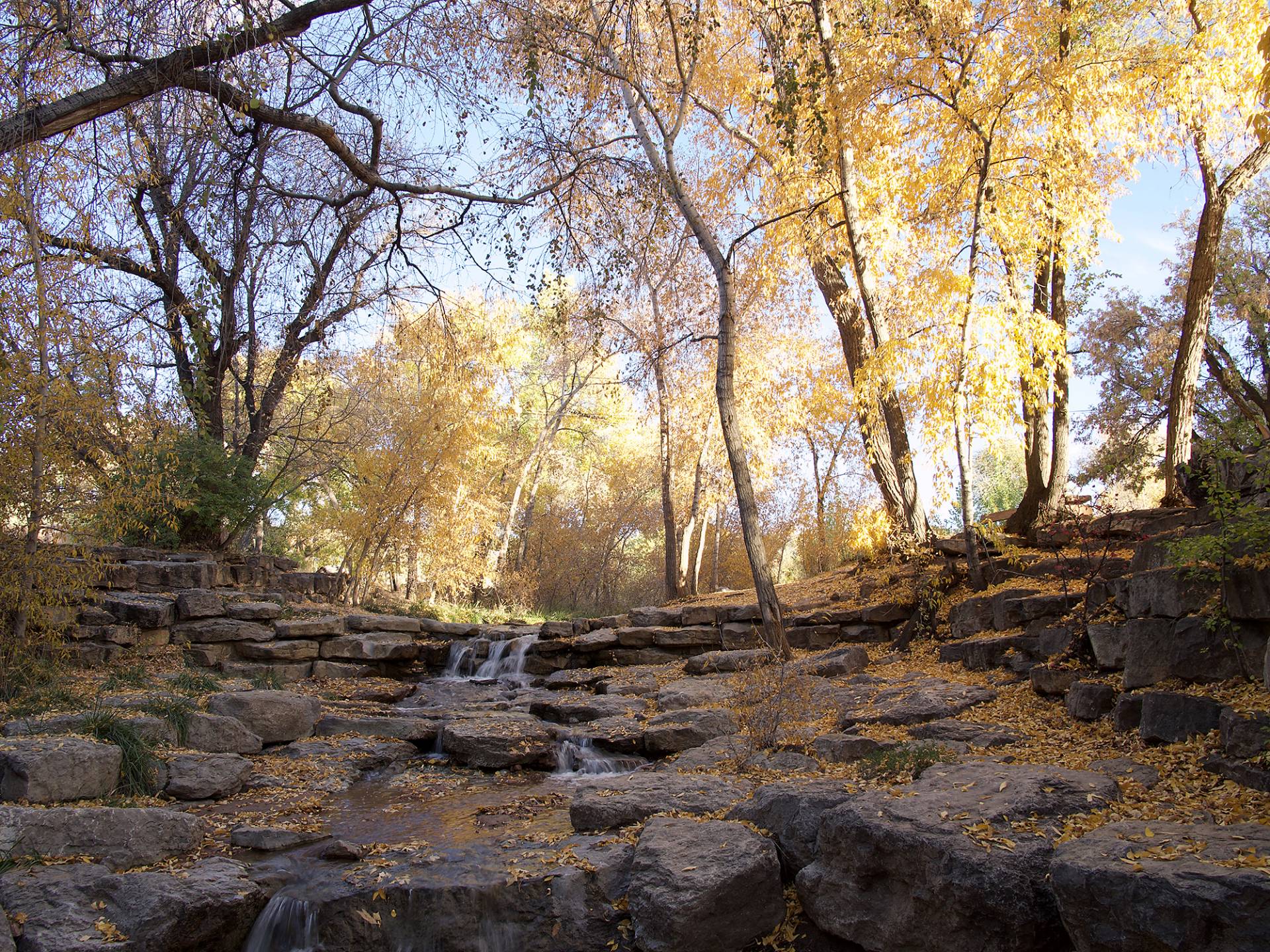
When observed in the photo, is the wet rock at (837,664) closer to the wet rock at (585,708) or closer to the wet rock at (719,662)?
the wet rock at (719,662)

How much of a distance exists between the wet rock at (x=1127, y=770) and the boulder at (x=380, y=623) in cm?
924

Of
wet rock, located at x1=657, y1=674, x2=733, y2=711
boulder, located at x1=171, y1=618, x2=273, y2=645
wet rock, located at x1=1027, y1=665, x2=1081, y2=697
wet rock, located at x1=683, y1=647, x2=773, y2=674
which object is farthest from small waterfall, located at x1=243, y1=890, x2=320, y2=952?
boulder, located at x1=171, y1=618, x2=273, y2=645

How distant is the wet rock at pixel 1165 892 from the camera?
2.67m

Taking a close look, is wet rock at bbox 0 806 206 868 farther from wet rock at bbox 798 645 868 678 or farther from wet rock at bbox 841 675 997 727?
wet rock at bbox 798 645 868 678

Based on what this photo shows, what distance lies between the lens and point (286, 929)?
13.7 ft

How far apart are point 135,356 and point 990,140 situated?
846 cm

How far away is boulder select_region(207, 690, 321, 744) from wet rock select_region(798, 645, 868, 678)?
15.9 feet

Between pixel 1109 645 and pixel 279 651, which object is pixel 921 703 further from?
pixel 279 651

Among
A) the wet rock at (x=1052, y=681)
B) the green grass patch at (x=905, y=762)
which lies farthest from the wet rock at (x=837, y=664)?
the green grass patch at (x=905, y=762)

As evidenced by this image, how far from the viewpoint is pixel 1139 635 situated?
5125 mm

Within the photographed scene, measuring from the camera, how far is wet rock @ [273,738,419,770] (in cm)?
686

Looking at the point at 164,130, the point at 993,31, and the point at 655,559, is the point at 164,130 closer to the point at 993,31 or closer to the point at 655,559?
the point at 993,31

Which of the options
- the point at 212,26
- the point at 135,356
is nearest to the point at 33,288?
the point at 135,356

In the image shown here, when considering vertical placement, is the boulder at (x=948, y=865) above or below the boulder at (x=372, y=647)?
below
